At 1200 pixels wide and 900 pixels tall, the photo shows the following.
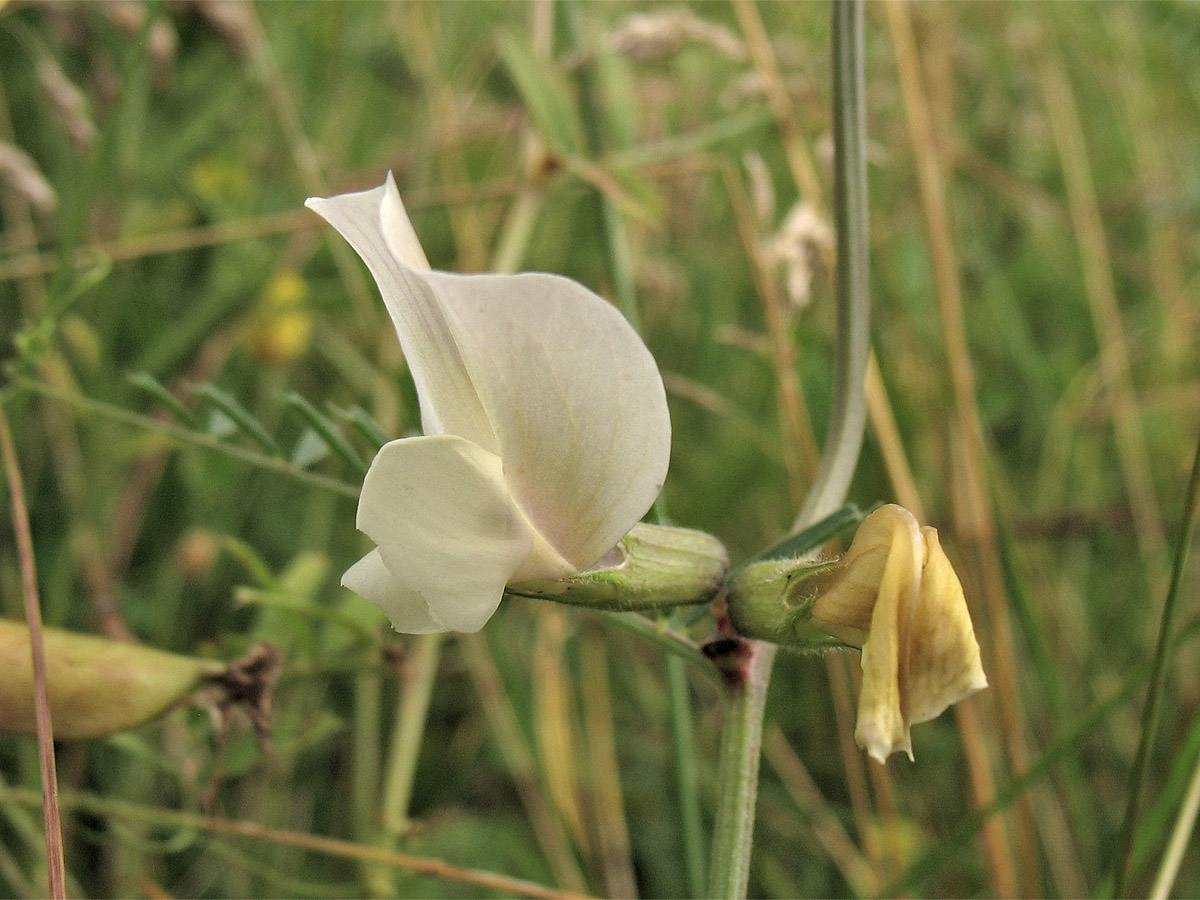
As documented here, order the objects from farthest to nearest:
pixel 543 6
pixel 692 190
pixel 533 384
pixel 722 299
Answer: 1. pixel 692 190
2. pixel 722 299
3. pixel 543 6
4. pixel 533 384

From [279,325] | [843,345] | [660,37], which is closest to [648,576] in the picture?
[843,345]

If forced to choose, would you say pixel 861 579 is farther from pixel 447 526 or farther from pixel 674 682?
pixel 674 682

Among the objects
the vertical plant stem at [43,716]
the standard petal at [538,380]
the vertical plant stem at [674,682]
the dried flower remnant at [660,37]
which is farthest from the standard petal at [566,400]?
the dried flower remnant at [660,37]

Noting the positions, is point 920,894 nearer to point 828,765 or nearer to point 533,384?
point 828,765

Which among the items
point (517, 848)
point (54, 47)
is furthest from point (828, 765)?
point (54, 47)

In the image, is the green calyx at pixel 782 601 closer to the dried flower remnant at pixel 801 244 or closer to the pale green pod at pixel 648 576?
the pale green pod at pixel 648 576

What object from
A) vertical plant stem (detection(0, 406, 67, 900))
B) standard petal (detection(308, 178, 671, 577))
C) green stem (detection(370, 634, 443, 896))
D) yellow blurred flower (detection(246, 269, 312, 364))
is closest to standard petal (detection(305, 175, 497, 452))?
standard petal (detection(308, 178, 671, 577))
